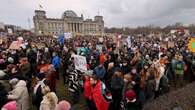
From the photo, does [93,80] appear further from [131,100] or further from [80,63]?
[80,63]

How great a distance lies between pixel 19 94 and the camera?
7.55 m

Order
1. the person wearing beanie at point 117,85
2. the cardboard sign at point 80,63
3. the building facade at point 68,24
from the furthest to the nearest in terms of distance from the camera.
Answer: the building facade at point 68,24 → the cardboard sign at point 80,63 → the person wearing beanie at point 117,85

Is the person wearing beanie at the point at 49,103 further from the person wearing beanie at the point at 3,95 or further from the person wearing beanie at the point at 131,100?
the person wearing beanie at the point at 131,100

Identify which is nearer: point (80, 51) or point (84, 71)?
point (84, 71)

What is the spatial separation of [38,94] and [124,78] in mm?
2483

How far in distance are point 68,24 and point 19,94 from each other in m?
134

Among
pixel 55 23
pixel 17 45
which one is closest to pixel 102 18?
pixel 55 23

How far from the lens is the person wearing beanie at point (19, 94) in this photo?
748 centimetres

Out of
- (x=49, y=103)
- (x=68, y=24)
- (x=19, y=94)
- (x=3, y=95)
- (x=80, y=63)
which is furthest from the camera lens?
(x=68, y=24)

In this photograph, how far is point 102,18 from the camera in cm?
15662

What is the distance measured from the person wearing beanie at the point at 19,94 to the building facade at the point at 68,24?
117 metres

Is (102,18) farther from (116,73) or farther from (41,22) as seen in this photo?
(116,73)

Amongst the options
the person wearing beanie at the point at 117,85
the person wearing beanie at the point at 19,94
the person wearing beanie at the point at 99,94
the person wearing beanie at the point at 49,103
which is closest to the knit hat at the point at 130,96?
the person wearing beanie at the point at 99,94

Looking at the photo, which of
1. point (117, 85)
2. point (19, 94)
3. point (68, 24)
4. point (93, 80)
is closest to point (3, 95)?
point (19, 94)
